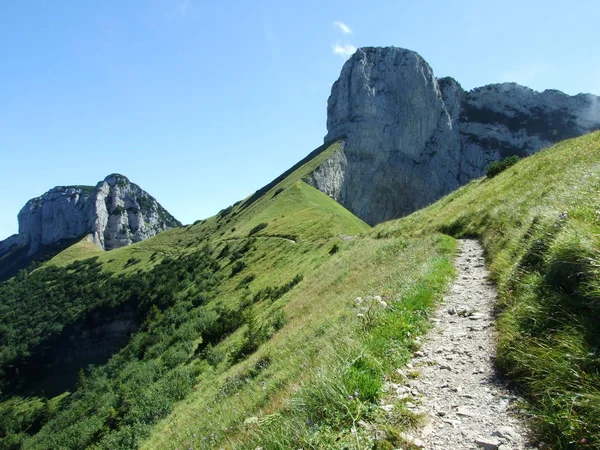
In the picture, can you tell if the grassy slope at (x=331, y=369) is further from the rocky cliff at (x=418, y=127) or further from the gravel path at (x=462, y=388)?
the rocky cliff at (x=418, y=127)

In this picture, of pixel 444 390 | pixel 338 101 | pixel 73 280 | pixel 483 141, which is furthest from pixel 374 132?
pixel 444 390

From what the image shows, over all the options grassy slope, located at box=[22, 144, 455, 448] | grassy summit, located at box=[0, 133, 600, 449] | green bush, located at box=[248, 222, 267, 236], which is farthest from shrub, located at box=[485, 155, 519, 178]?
green bush, located at box=[248, 222, 267, 236]

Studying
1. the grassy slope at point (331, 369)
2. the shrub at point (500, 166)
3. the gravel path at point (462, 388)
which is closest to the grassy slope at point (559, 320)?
the gravel path at point (462, 388)

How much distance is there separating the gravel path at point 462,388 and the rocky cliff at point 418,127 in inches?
5507

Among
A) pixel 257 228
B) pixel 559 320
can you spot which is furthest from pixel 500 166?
pixel 257 228

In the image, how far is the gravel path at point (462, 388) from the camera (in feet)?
14.6

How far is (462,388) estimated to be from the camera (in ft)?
18.5

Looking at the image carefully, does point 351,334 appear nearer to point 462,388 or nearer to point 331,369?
point 331,369

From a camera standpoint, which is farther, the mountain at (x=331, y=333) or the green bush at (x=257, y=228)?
the green bush at (x=257, y=228)

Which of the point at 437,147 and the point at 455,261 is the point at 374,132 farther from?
the point at 455,261

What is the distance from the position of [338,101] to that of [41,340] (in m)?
158

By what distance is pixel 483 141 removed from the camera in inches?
6767

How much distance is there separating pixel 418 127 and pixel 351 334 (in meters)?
174

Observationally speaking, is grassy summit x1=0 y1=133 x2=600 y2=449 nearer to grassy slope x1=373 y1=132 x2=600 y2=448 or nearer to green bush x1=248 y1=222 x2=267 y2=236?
grassy slope x1=373 y1=132 x2=600 y2=448
